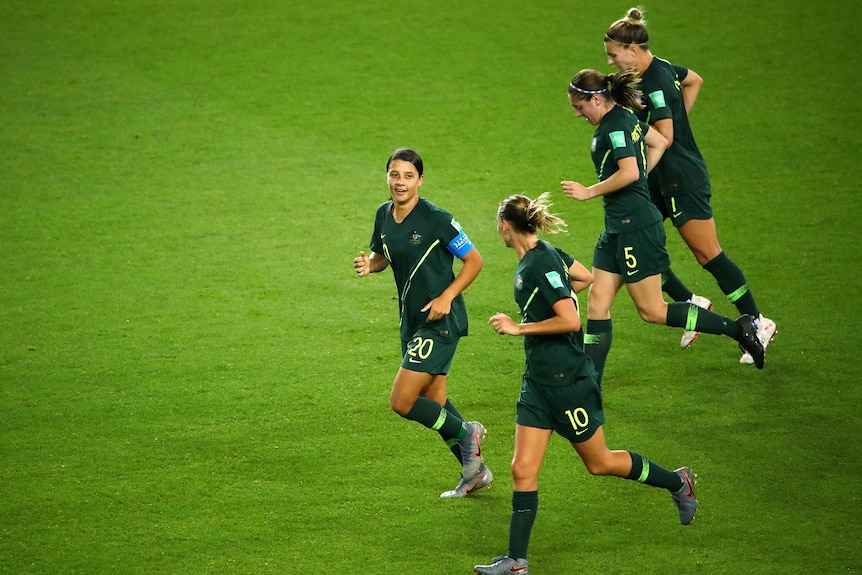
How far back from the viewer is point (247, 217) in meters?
9.70

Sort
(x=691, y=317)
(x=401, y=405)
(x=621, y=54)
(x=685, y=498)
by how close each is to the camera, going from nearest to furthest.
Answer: (x=685, y=498) → (x=401, y=405) → (x=691, y=317) → (x=621, y=54)

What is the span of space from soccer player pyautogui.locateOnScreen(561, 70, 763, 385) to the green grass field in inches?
20.5

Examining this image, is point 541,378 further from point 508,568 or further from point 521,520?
point 508,568

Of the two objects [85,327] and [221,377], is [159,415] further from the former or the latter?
[85,327]

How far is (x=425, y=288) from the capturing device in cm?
550

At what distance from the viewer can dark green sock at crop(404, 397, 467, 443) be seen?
551 cm

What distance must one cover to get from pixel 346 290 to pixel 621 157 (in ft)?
10.1

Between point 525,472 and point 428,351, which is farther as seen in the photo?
point 428,351

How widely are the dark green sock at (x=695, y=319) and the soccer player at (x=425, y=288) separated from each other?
4.86 ft

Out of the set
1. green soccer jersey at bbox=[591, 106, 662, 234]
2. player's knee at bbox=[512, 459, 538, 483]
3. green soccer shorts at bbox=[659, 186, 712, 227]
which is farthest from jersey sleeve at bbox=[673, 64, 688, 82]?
player's knee at bbox=[512, 459, 538, 483]

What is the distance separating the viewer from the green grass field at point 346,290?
535cm

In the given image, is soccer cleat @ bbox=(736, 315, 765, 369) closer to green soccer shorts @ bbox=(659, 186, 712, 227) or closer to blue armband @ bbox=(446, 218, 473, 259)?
green soccer shorts @ bbox=(659, 186, 712, 227)

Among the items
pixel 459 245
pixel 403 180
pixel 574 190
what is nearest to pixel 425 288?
pixel 459 245

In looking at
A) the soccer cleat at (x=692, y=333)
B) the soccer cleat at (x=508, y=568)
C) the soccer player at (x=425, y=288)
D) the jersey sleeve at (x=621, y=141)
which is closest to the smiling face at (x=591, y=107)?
the jersey sleeve at (x=621, y=141)
